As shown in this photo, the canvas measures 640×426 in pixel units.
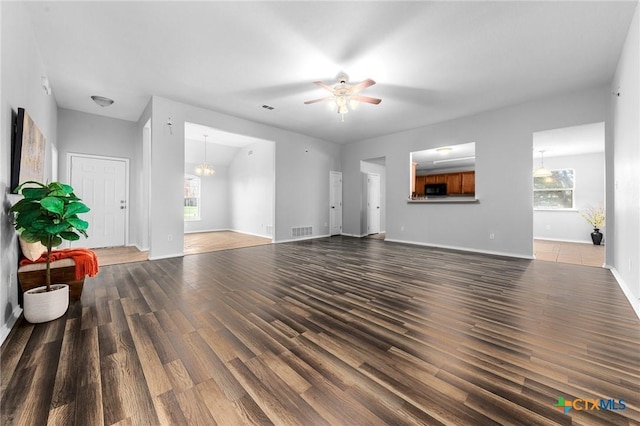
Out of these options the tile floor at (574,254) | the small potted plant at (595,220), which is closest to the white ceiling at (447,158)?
the tile floor at (574,254)

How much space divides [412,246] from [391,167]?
216 cm

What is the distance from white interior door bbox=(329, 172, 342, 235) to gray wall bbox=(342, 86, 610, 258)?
1818 mm

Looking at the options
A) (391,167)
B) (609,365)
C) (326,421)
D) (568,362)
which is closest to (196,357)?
(326,421)

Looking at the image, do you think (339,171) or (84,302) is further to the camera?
(339,171)

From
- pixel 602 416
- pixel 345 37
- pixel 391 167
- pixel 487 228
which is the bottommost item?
pixel 602 416

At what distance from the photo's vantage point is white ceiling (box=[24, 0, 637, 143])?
2543 millimetres

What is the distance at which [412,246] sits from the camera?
6055 millimetres

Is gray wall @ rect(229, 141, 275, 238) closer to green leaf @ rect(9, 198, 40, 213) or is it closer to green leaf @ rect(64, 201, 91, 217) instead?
green leaf @ rect(64, 201, 91, 217)

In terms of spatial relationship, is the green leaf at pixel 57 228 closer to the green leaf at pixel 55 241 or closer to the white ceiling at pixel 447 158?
the green leaf at pixel 55 241

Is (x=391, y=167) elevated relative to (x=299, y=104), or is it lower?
lower

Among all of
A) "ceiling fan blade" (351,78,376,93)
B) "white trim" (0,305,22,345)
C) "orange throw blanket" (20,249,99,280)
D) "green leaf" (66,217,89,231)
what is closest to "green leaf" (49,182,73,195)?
"green leaf" (66,217,89,231)

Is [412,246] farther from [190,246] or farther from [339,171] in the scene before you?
[190,246]

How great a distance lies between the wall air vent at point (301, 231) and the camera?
698cm

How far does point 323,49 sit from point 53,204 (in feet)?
10.1
